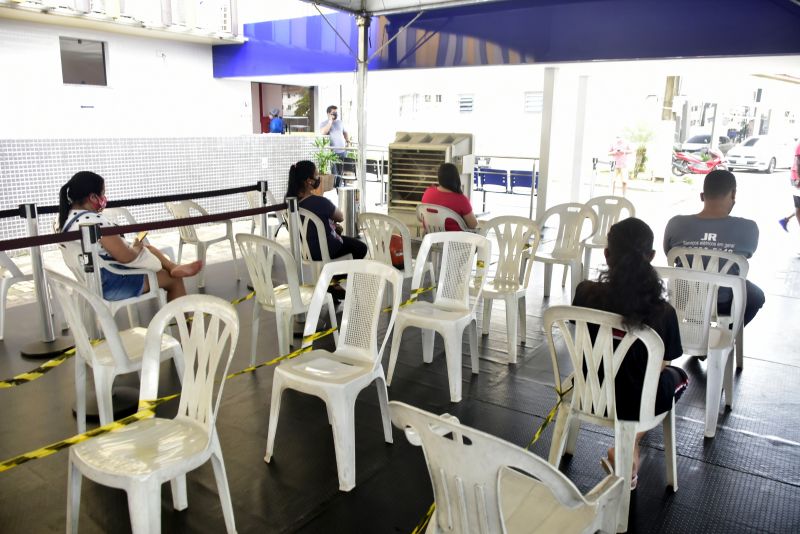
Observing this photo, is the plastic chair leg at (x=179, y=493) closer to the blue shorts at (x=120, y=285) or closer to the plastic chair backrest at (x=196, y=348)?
the plastic chair backrest at (x=196, y=348)

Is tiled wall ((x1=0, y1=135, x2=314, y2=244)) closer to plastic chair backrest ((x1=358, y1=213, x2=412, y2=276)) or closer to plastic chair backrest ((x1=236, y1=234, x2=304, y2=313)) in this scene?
plastic chair backrest ((x1=236, y1=234, x2=304, y2=313))

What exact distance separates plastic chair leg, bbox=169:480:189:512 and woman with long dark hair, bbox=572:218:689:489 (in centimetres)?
169

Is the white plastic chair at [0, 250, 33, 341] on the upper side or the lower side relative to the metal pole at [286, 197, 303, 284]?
lower

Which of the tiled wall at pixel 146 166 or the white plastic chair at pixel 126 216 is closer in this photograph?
the white plastic chair at pixel 126 216

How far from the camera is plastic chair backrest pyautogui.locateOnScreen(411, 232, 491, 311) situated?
11.5 feet

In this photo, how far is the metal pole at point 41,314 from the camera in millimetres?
3992

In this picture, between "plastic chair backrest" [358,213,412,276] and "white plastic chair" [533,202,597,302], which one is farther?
"white plastic chair" [533,202,597,302]

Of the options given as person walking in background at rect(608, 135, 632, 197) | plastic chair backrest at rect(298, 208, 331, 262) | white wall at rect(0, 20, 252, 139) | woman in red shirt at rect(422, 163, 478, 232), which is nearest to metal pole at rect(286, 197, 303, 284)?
plastic chair backrest at rect(298, 208, 331, 262)

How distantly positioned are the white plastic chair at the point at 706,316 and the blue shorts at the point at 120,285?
Answer: 3.01 m

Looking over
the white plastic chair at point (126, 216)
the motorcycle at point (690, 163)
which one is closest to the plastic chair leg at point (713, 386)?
the white plastic chair at point (126, 216)

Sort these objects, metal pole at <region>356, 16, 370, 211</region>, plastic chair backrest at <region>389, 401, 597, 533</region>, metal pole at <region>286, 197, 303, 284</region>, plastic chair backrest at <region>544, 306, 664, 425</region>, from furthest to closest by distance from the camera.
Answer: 1. metal pole at <region>356, 16, 370, 211</region>
2. metal pole at <region>286, 197, 303, 284</region>
3. plastic chair backrest at <region>544, 306, 664, 425</region>
4. plastic chair backrest at <region>389, 401, 597, 533</region>

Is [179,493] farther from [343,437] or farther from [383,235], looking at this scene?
[383,235]

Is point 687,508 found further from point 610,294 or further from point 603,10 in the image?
point 603,10

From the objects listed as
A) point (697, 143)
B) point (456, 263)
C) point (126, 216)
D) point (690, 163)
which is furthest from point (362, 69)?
A: point (697, 143)
